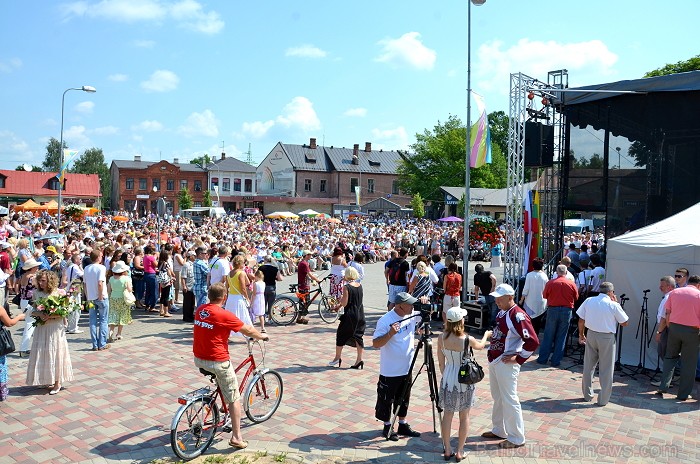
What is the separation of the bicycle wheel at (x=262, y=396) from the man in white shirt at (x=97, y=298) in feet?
13.0

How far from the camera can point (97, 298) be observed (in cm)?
865

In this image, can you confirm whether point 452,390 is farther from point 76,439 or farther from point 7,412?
point 7,412

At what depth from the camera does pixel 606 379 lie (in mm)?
6781

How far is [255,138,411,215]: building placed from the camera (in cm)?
6366

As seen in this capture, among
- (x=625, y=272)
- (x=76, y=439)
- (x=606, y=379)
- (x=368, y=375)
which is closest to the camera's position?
(x=76, y=439)

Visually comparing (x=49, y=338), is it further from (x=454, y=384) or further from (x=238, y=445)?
(x=454, y=384)

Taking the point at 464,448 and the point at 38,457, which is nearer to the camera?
the point at 38,457

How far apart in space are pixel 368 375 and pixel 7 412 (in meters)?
4.40

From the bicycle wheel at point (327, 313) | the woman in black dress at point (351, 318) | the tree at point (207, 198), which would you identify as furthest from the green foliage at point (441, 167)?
the woman in black dress at point (351, 318)

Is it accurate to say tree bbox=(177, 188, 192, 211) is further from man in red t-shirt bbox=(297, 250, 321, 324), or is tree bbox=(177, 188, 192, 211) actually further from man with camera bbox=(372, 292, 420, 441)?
man with camera bbox=(372, 292, 420, 441)

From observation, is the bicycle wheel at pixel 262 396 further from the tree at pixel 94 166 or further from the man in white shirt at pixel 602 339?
the tree at pixel 94 166

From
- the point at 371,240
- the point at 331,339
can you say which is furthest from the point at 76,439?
the point at 371,240

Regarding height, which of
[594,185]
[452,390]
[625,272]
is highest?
[594,185]

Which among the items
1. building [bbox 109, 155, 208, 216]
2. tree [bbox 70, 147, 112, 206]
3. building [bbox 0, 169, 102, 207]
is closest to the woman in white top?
building [bbox 0, 169, 102, 207]
